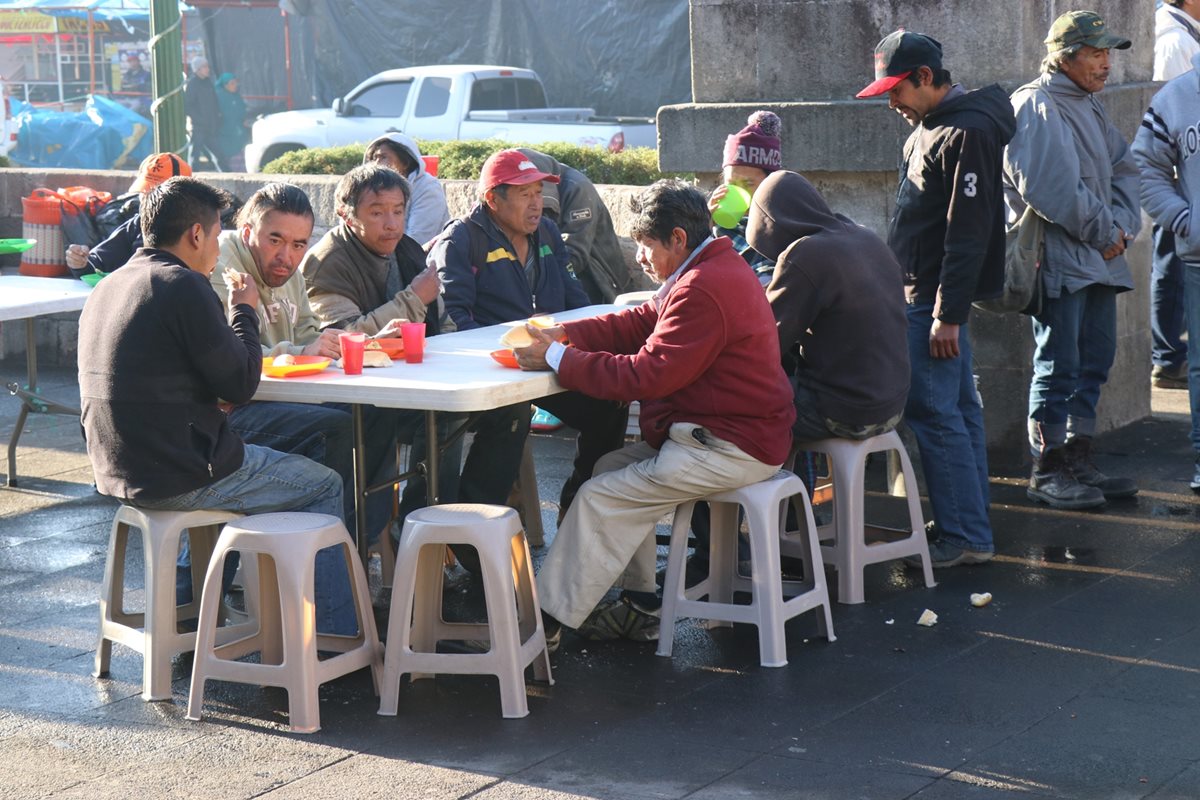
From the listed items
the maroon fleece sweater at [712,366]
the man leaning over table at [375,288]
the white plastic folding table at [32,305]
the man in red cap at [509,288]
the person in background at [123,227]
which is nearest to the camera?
the maroon fleece sweater at [712,366]

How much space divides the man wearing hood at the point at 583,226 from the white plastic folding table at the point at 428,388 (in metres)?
2.19

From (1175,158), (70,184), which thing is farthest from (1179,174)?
(70,184)

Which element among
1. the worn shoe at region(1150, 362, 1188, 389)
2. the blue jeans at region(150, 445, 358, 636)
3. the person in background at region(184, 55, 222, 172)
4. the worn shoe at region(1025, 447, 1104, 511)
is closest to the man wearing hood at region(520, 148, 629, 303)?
the worn shoe at region(1025, 447, 1104, 511)

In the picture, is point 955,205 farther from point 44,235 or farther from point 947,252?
point 44,235

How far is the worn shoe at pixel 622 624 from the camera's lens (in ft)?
15.6

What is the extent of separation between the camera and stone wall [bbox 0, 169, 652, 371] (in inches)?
329

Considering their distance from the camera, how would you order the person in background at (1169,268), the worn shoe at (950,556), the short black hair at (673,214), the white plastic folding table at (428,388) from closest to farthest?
the white plastic folding table at (428,388) → the short black hair at (673,214) → the worn shoe at (950,556) → the person in background at (1169,268)

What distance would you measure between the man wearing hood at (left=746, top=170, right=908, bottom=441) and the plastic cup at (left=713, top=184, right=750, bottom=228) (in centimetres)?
83

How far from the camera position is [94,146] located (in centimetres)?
1991

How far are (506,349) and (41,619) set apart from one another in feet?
5.86

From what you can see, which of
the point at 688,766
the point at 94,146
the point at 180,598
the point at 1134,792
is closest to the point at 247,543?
the point at 180,598

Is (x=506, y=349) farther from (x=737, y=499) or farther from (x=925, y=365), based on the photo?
(x=925, y=365)

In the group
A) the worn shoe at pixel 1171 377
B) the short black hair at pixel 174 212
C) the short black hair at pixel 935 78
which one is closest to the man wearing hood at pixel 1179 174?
the short black hair at pixel 935 78

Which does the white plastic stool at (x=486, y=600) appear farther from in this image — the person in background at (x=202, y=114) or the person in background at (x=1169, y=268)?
the person in background at (x=202, y=114)
